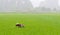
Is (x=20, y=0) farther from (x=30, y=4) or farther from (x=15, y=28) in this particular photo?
(x=15, y=28)

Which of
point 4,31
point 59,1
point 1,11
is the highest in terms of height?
point 59,1

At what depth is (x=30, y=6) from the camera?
7.87 ft

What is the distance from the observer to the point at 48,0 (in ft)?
8.01

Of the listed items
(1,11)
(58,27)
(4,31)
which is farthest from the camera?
(1,11)

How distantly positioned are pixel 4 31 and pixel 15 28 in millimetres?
141

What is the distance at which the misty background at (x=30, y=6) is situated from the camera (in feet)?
7.81

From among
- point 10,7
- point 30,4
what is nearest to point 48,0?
point 30,4

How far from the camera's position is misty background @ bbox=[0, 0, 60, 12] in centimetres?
238

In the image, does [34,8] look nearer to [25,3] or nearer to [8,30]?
[25,3]

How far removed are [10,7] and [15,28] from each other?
1045 mm

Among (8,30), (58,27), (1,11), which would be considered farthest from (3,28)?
(1,11)

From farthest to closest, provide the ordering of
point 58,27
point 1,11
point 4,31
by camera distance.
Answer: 1. point 1,11
2. point 58,27
3. point 4,31

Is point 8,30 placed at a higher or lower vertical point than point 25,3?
lower

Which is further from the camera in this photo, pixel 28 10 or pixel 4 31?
pixel 28 10
